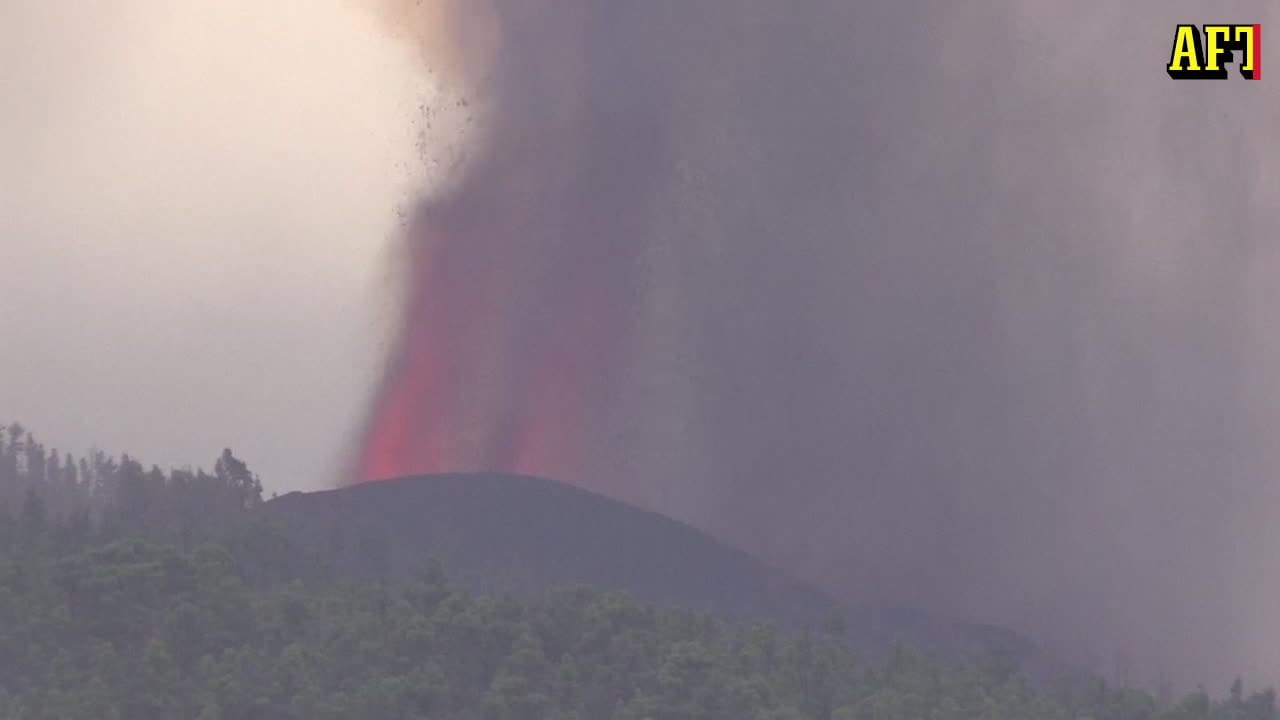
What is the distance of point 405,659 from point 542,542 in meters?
31.9

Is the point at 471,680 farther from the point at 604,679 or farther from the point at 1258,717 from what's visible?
the point at 1258,717

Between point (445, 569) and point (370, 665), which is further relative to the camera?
point (445, 569)

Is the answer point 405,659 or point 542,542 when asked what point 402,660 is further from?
point 542,542

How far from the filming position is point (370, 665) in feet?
446

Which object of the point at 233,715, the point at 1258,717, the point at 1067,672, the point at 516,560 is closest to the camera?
the point at 233,715

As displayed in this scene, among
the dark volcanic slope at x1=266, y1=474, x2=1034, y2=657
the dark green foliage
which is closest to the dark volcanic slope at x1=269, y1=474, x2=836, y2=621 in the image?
the dark volcanic slope at x1=266, y1=474, x2=1034, y2=657

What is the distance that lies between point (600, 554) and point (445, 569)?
10252 millimetres

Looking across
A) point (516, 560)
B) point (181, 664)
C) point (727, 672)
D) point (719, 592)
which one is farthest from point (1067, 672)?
point (181, 664)

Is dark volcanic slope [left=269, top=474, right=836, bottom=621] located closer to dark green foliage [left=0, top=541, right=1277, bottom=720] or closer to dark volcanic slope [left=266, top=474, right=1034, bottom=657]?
dark volcanic slope [left=266, top=474, right=1034, bottom=657]

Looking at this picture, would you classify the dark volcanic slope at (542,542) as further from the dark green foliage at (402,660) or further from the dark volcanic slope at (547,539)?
the dark green foliage at (402,660)

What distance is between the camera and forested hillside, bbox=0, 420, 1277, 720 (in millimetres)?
130500

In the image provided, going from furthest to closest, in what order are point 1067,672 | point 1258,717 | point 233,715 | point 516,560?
point 1067,672 < point 516,560 < point 1258,717 < point 233,715

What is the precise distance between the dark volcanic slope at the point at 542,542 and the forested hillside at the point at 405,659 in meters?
12.2

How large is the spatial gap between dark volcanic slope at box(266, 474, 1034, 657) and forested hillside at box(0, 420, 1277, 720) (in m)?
12.2
